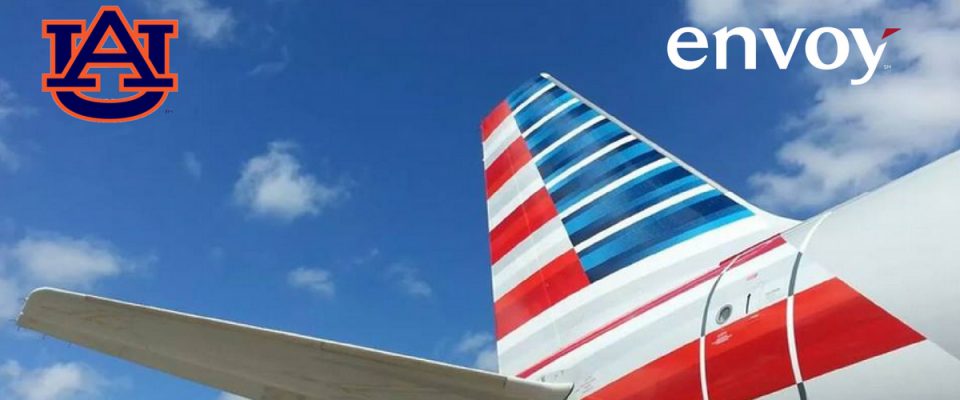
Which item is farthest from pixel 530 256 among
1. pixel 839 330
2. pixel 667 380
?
pixel 839 330

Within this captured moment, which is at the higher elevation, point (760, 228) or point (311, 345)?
point (760, 228)

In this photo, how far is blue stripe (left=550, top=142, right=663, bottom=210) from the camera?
26.9 ft

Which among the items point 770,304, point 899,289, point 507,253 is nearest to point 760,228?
point 770,304

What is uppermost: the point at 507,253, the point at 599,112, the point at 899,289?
the point at 599,112

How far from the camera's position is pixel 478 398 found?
5668 millimetres

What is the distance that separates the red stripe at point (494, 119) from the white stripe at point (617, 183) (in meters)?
2.68

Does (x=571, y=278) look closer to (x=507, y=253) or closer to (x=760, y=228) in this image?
(x=507, y=253)

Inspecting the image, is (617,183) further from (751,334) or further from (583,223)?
(751,334)

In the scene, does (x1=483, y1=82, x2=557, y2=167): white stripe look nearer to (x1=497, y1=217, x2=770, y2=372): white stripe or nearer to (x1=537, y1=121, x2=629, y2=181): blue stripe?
(x1=537, y1=121, x2=629, y2=181): blue stripe

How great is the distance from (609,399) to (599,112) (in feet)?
13.8

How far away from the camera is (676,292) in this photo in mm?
6113

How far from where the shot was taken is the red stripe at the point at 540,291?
26.0 feet

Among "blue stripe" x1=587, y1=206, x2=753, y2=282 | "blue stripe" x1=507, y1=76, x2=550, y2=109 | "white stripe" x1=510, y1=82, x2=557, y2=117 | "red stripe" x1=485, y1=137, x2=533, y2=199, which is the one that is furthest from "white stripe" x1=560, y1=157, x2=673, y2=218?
"blue stripe" x1=507, y1=76, x2=550, y2=109

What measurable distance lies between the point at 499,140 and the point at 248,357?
5.87 m
